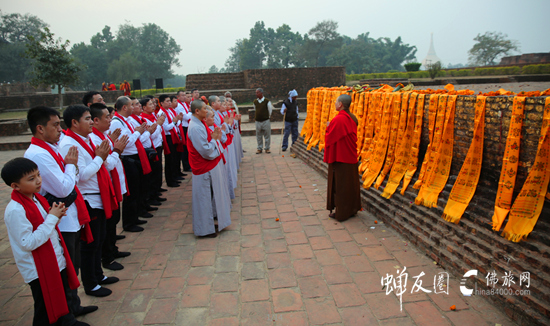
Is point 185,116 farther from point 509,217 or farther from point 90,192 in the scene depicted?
point 509,217

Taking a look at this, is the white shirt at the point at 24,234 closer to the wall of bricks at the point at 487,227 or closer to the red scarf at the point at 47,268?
the red scarf at the point at 47,268

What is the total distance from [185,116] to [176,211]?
2.66m

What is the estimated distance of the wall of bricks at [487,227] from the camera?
8.71ft

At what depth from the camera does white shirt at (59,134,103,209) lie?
3050mm

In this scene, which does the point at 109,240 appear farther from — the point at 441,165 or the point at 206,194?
the point at 441,165

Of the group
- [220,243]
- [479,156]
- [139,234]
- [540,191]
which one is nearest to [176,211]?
[139,234]

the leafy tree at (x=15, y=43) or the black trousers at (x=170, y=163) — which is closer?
the black trousers at (x=170, y=163)

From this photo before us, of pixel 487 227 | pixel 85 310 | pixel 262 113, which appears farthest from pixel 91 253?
pixel 262 113

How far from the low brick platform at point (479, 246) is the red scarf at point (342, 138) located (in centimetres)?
88

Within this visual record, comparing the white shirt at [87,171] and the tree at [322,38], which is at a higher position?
the tree at [322,38]

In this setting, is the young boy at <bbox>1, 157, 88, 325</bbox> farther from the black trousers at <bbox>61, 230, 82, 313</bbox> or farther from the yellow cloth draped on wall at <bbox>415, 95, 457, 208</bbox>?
the yellow cloth draped on wall at <bbox>415, 95, 457, 208</bbox>

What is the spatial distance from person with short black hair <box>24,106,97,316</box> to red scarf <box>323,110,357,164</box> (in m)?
3.18

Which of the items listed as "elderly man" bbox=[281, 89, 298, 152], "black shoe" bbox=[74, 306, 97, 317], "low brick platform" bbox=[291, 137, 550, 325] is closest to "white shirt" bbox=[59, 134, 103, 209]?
"black shoe" bbox=[74, 306, 97, 317]

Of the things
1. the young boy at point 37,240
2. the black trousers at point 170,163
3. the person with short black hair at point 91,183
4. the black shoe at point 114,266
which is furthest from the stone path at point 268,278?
the black trousers at point 170,163
